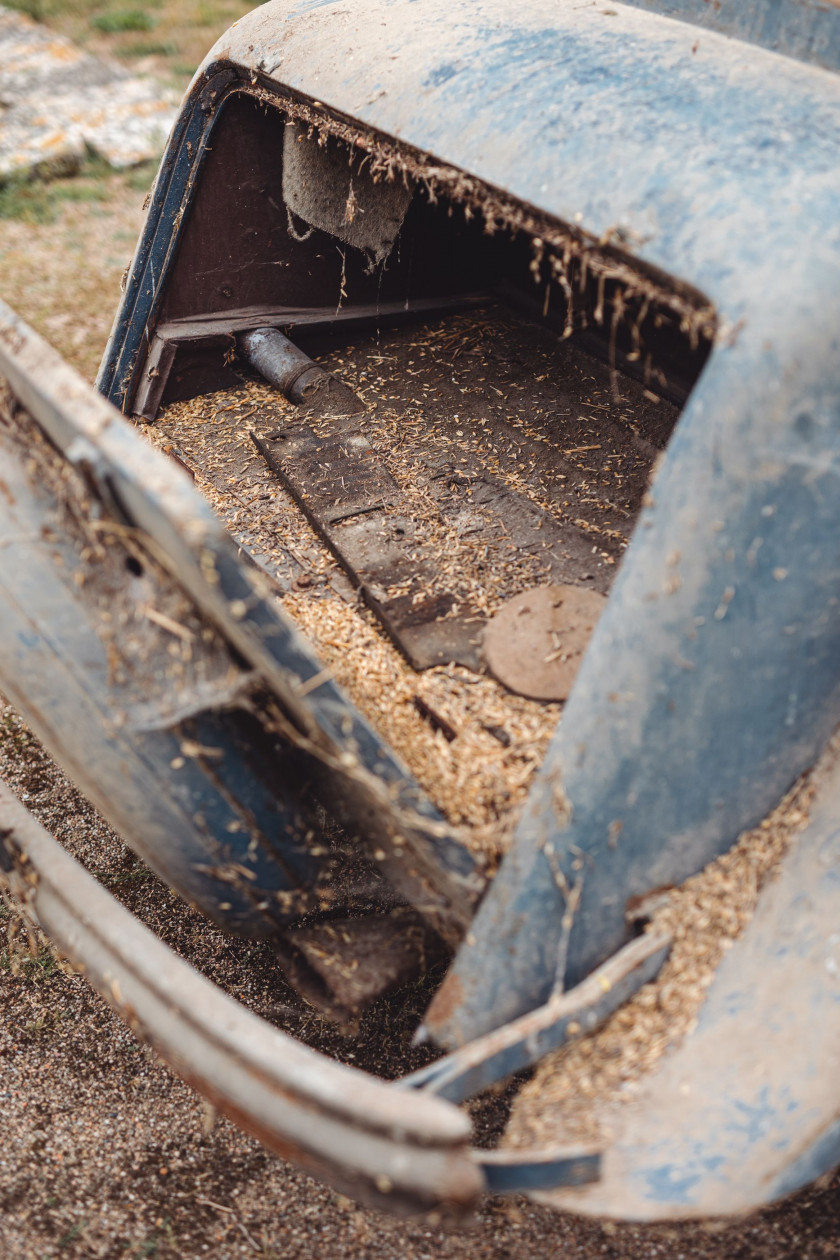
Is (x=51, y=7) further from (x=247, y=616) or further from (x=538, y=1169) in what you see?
(x=538, y=1169)

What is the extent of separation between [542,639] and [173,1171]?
143cm

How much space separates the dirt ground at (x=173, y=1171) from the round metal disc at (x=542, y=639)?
94cm

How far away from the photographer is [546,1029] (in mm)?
1641

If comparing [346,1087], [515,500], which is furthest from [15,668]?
[515,500]

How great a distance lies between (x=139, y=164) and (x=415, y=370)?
542 centimetres

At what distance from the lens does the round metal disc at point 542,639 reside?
2.12 meters


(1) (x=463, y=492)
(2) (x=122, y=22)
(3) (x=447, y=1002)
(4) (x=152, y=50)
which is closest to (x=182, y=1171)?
(3) (x=447, y=1002)

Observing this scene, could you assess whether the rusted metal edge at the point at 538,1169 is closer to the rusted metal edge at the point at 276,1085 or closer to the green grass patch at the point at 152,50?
the rusted metal edge at the point at 276,1085

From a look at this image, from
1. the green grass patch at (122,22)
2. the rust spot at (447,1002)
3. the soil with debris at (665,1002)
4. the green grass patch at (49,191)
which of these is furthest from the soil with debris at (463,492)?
the green grass patch at (122,22)

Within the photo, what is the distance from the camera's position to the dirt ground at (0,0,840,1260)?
2008mm

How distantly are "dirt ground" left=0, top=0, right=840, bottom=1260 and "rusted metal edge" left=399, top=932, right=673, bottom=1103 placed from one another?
25.7 inches

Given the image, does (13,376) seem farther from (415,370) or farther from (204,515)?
(415,370)

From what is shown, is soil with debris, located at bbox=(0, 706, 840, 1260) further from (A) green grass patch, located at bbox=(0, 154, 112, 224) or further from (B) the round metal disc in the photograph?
(A) green grass patch, located at bbox=(0, 154, 112, 224)

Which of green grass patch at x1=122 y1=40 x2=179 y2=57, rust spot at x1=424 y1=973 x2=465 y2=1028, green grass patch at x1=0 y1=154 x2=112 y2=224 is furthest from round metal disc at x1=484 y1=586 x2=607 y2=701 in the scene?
green grass patch at x1=122 y1=40 x2=179 y2=57
